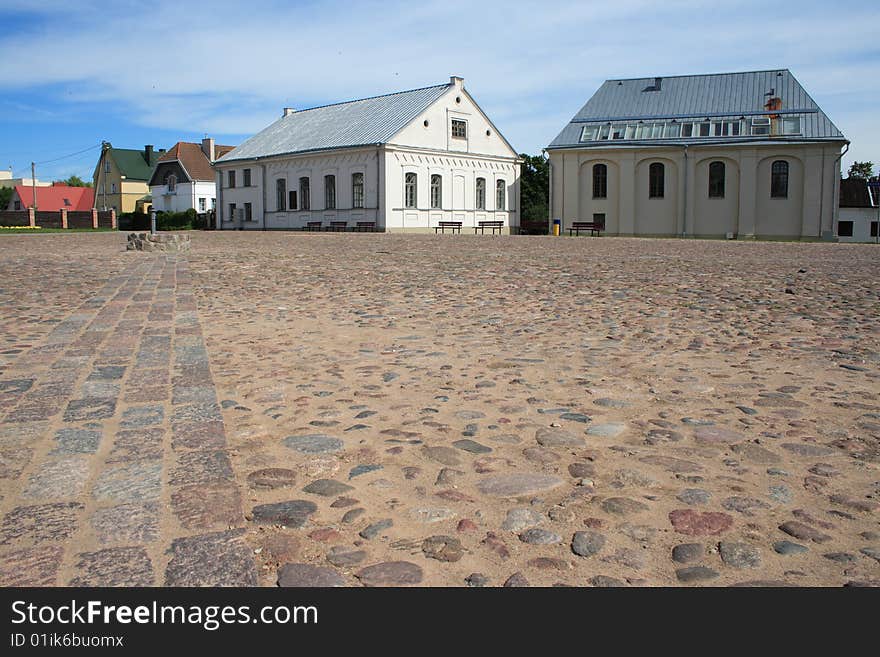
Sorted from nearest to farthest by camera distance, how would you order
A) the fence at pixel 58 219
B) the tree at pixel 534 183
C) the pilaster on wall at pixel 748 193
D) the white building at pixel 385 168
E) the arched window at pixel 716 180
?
the pilaster on wall at pixel 748 193 < the arched window at pixel 716 180 < the white building at pixel 385 168 < the fence at pixel 58 219 < the tree at pixel 534 183

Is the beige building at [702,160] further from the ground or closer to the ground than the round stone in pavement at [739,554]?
further from the ground

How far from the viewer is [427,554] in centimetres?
246

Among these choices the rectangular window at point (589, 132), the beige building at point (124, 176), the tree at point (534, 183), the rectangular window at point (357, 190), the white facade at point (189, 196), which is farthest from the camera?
the beige building at point (124, 176)

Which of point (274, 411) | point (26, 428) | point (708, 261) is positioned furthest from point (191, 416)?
point (708, 261)

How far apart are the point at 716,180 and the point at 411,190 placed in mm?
15086

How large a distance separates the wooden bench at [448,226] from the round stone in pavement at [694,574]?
38447 mm

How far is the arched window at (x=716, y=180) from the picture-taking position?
4075 centimetres

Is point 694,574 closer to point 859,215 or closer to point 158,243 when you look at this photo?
point 158,243

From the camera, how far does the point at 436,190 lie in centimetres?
4275

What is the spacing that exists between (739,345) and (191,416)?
13.2 feet

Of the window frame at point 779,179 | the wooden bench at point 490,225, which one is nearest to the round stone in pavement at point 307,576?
A: the wooden bench at point 490,225

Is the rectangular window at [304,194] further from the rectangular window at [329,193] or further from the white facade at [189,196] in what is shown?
the white facade at [189,196]
